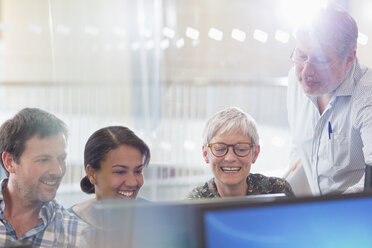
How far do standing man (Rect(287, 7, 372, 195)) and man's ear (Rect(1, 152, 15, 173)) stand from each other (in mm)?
1316

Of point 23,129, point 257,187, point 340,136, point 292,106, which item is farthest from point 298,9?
point 23,129

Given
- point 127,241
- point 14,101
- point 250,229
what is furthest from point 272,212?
point 14,101

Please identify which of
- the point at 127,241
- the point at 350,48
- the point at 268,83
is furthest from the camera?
the point at 268,83

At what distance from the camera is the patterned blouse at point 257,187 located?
163 cm

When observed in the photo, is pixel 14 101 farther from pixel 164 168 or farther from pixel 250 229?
pixel 250 229

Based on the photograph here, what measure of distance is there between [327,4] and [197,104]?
1.33m

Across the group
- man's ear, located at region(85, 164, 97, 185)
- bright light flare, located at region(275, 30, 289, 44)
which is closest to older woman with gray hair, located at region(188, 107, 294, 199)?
man's ear, located at region(85, 164, 97, 185)

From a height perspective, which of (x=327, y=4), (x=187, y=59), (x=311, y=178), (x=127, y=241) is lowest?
(x=311, y=178)

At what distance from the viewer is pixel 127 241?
0.89 meters

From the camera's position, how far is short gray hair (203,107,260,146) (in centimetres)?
173

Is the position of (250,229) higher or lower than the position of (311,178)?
higher

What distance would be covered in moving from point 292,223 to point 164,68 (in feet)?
9.92

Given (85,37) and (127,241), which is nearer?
(127,241)

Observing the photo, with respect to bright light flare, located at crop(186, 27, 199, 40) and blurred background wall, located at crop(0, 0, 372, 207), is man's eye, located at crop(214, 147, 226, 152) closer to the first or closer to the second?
blurred background wall, located at crop(0, 0, 372, 207)
